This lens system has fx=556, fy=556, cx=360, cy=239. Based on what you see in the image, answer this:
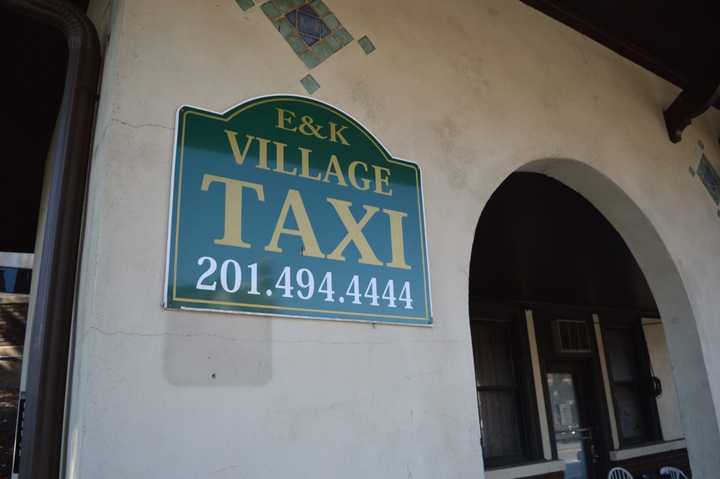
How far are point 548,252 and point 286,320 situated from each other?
3.67 m

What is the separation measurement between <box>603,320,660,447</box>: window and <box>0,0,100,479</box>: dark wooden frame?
633 centimetres

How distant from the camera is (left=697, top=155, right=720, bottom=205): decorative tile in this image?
350cm

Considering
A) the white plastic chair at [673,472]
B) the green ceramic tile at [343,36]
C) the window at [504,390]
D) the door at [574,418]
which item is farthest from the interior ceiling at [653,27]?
the white plastic chair at [673,472]

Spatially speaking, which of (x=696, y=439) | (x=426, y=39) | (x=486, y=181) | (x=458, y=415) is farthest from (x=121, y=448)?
(x=696, y=439)

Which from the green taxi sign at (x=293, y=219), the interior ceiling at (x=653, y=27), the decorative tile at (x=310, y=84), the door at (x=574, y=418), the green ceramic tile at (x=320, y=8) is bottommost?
the door at (x=574, y=418)

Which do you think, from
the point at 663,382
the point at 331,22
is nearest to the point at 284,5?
the point at 331,22

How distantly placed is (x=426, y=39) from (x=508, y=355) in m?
4.27

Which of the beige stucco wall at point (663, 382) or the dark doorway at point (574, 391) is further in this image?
the beige stucco wall at point (663, 382)

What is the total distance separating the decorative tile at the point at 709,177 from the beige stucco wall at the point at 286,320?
1244mm

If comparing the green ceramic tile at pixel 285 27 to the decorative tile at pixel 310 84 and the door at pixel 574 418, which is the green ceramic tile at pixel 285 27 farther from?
the door at pixel 574 418

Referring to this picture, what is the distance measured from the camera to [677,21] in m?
3.13

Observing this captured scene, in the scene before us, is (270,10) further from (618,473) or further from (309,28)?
(618,473)

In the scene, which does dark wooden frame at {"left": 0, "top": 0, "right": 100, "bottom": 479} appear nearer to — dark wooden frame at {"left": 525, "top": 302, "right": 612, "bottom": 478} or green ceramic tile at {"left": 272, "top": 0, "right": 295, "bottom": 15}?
green ceramic tile at {"left": 272, "top": 0, "right": 295, "bottom": 15}

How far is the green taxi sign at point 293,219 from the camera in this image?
1.57m
